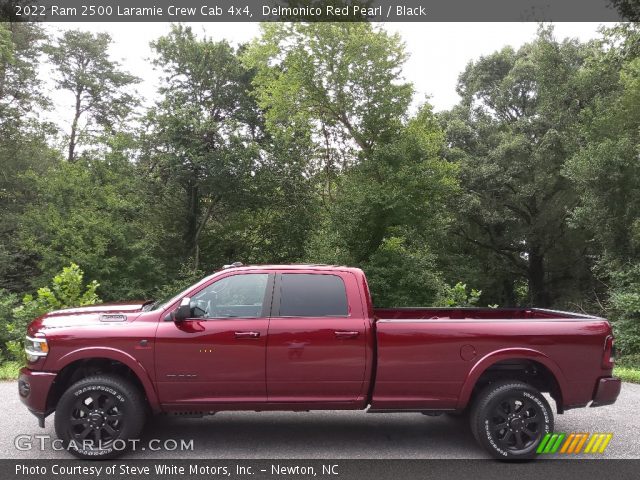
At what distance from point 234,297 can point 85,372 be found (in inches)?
64.7

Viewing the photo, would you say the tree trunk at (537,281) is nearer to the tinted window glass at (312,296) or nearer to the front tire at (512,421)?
the front tire at (512,421)

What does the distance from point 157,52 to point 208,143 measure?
21.6 feet

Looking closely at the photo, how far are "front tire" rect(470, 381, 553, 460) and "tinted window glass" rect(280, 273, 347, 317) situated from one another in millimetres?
1615

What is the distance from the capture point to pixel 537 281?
31391 mm

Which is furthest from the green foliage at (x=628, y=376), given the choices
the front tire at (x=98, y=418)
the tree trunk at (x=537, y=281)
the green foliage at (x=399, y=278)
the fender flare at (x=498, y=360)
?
the tree trunk at (x=537, y=281)

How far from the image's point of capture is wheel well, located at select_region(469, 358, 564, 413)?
198 inches

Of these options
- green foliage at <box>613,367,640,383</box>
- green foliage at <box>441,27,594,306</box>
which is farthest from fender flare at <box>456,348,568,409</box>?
green foliage at <box>441,27,594,306</box>

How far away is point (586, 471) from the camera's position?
14.9 feet

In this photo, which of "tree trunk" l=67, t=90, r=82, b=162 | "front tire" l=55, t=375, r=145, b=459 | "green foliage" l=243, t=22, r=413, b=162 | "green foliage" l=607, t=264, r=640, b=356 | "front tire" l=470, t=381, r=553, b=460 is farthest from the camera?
"tree trunk" l=67, t=90, r=82, b=162

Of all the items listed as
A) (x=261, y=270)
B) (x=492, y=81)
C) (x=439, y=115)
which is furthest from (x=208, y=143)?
(x=261, y=270)

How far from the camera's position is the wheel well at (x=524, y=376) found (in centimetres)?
502

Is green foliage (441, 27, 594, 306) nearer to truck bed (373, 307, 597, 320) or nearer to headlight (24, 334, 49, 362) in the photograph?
truck bed (373, 307, 597, 320)

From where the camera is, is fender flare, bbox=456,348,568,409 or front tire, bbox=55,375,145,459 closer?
front tire, bbox=55,375,145,459

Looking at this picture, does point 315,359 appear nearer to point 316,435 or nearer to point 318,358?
point 318,358
